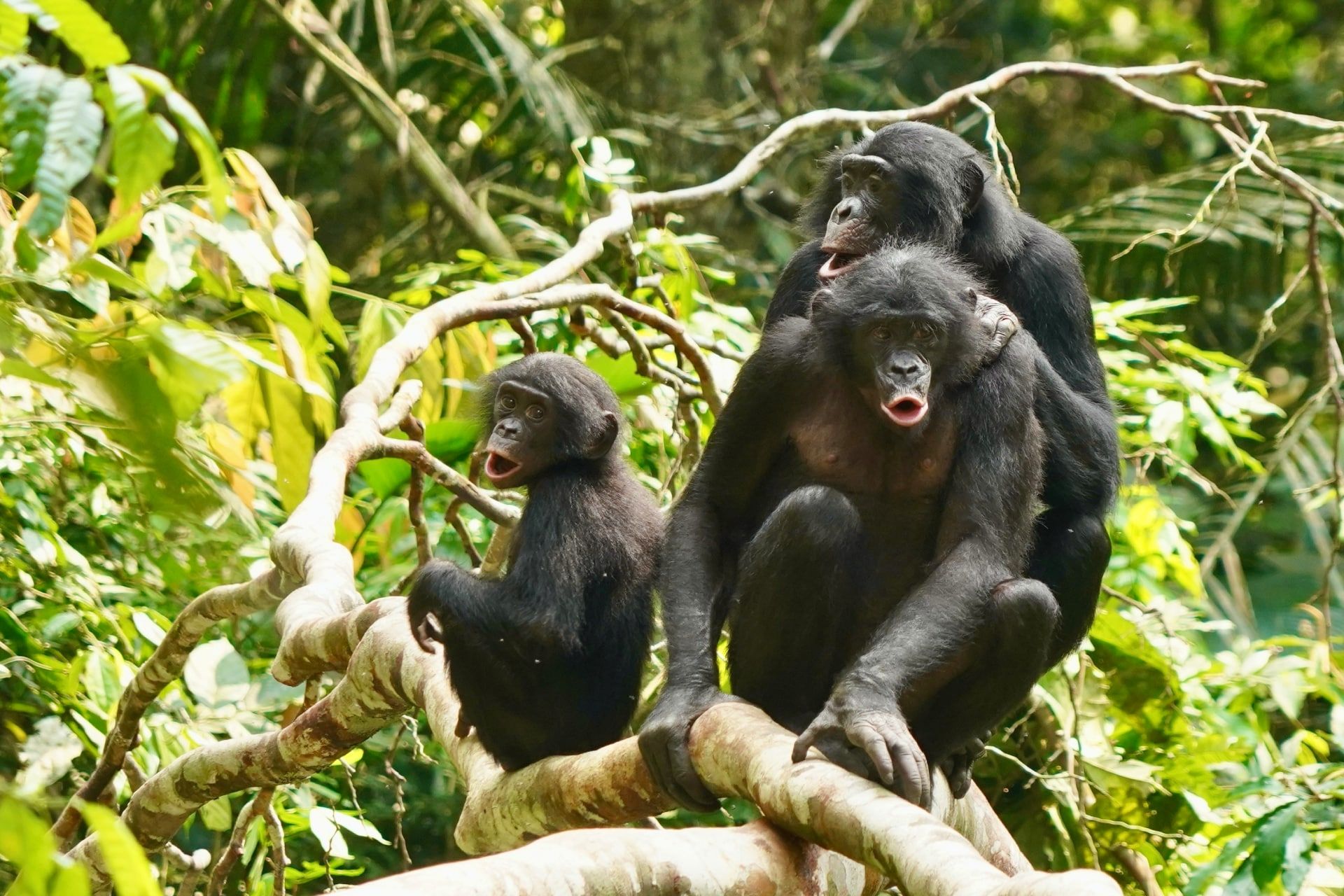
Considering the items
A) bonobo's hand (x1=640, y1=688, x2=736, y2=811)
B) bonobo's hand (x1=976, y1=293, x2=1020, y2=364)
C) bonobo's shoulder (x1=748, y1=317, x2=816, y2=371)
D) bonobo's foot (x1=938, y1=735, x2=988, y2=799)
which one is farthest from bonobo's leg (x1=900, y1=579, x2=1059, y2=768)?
bonobo's shoulder (x1=748, y1=317, x2=816, y2=371)

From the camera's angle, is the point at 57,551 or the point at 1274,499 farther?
the point at 1274,499

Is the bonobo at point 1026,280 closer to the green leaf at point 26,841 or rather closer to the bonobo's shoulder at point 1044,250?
the bonobo's shoulder at point 1044,250

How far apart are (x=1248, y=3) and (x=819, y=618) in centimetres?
1472

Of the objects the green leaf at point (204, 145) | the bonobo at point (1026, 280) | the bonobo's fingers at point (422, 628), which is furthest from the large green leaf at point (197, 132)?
the bonobo at point (1026, 280)

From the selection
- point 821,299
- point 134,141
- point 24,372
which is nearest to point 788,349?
point 821,299

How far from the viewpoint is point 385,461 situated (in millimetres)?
6152

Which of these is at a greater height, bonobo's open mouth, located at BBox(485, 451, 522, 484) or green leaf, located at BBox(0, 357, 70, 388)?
green leaf, located at BBox(0, 357, 70, 388)

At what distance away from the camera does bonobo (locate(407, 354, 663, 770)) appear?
4422 millimetres

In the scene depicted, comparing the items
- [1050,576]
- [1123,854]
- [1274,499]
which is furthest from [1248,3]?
[1050,576]

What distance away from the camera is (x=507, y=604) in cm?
453

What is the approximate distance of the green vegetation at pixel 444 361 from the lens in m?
2.33

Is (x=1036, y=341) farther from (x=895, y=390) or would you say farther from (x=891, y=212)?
(x=895, y=390)

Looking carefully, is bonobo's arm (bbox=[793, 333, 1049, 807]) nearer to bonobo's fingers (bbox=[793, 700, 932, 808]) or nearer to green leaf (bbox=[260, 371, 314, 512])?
bonobo's fingers (bbox=[793, 700, 932, 808])

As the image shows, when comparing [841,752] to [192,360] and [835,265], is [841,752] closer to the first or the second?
[835,265]
